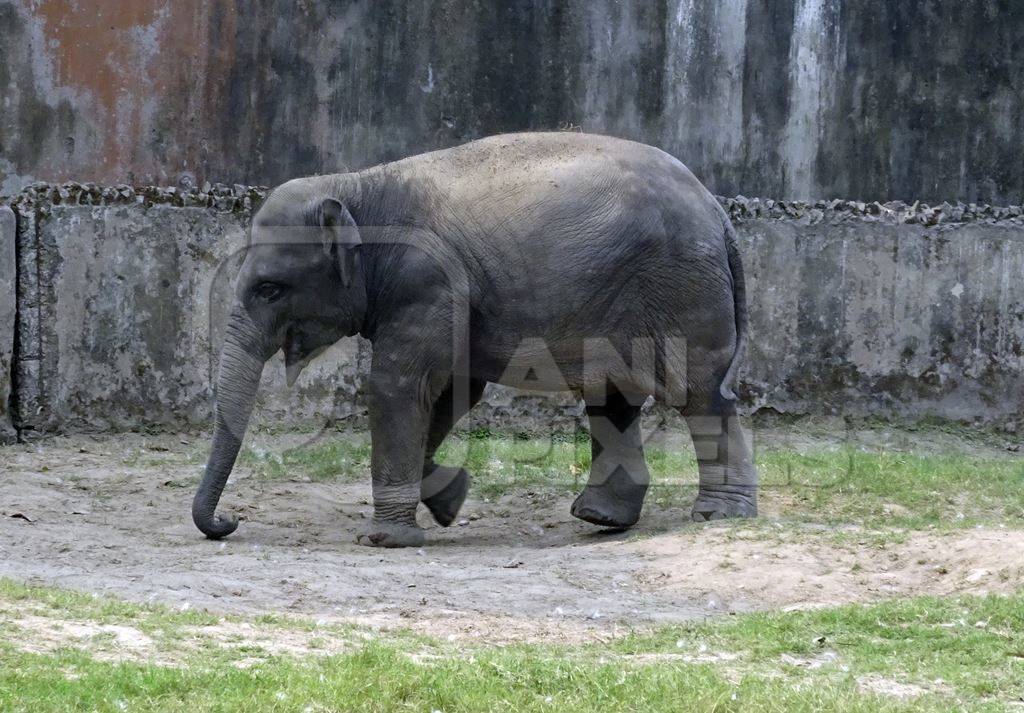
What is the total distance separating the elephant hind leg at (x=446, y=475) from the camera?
9.41 m

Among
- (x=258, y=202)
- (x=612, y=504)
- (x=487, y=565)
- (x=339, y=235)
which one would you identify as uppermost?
(x=258, y=202)

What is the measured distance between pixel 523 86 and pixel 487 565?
25.2ft

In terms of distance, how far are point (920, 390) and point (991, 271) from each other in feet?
3.72

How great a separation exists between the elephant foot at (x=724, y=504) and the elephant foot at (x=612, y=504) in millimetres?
374

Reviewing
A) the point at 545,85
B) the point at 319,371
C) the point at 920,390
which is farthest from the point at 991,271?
the point at 319,371

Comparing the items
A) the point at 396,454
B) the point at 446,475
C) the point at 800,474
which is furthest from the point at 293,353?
the point at 800,474

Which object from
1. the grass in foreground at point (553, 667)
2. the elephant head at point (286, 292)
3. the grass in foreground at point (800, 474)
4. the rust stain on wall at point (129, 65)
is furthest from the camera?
the rust stain on wall at point (129, 65)

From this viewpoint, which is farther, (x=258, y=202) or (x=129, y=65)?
(x=129, y=65)

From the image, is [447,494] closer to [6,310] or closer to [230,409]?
[230,409]

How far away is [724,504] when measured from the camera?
904 centimetres

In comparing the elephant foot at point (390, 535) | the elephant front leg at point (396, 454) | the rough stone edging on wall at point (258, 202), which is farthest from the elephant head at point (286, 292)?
the rough stone edging on wall at point (258, 202)

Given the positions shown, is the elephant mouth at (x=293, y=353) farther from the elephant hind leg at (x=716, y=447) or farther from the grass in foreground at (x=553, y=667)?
the grass in foreground at (x=553, y=667)

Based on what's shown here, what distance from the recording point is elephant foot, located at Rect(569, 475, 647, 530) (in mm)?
9156

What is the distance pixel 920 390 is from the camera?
1294 cm
